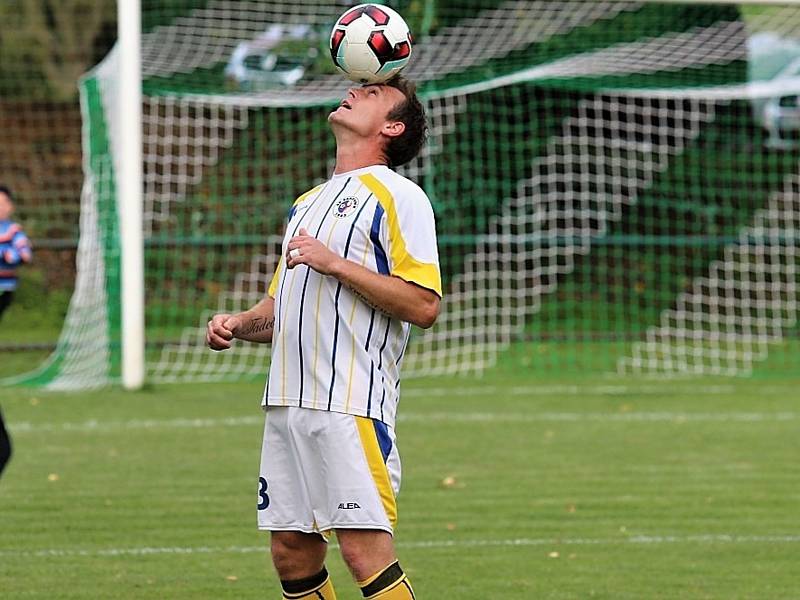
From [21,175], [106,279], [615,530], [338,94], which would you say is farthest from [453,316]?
[615,530]

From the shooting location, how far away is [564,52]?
16219 mm

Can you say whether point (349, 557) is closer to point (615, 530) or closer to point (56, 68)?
point (615, 530)

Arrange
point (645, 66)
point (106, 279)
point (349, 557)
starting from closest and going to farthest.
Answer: point (349, 557)
point (106, 279)
point (645, 66)

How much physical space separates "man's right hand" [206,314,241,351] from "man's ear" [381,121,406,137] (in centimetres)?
71

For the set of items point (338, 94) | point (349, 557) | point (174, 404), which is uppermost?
point (338, 94)

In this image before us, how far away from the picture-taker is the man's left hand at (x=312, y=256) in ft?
13.5

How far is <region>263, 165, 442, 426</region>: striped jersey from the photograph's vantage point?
4.28 metres

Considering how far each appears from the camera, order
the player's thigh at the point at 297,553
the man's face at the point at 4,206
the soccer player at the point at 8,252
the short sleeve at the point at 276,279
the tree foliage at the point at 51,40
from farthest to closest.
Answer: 1. the tree foliage at the point at 51,40
2. the man's face at the point at 4,206
3. the soccer player at the point at 8,252
4. the short sleeve at the point at 276,279
5. the player's thigh at the point at 297,553

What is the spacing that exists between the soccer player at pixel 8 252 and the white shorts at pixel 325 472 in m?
4.58

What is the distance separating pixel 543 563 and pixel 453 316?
30.3 ft

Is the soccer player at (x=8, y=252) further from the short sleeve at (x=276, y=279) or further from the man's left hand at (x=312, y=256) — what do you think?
the man's left hand at (x=312, y=256)

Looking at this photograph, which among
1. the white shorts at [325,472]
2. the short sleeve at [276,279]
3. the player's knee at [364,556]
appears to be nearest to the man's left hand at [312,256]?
the short sleeve at [276,279]

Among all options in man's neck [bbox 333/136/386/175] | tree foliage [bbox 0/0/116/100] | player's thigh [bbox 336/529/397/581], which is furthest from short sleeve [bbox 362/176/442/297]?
tree foliage [bbox 0/0/116/100]

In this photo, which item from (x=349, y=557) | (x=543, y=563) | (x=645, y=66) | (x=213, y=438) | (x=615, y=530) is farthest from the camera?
(x=645, y=66)
